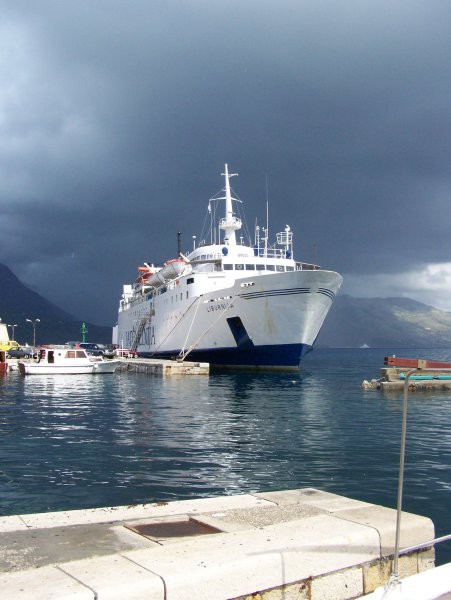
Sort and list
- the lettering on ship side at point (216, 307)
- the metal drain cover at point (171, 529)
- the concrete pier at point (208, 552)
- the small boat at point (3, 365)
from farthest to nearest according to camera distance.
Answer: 1. the small boat at point (3, 365)
2. the lettering on ship side at point (216, 307)
3. the metal drain cover at point (171, 529)
4. the concrete pier at point (208, 552)

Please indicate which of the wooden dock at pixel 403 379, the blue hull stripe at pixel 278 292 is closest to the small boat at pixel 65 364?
the blue hull stripe at pixel 278 292

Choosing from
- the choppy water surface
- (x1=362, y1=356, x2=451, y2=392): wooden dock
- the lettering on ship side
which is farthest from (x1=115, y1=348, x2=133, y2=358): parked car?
(x1=362, y1=356, x2=451, y2=392): wooden dock

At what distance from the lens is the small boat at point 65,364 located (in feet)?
162

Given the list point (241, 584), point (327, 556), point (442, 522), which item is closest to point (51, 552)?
point (241, 584)

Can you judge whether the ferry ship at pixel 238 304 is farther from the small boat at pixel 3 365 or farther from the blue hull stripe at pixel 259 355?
the small boat at pixel 3 365

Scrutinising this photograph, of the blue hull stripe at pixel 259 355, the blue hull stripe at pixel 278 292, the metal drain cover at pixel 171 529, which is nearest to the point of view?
the metal drain cover at pixel 171 529

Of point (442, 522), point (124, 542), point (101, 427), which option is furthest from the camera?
point (101, 427)

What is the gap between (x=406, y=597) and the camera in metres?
4.71

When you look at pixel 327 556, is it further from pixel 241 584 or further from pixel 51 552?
pixel 51 552

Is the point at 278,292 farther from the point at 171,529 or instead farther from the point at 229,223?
the point at 171,529

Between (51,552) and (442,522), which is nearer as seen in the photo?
(51,552)

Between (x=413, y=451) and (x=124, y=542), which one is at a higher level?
(x=124, y=542)

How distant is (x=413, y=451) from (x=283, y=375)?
33.4m

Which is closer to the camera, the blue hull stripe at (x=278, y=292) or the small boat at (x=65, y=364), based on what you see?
the blue hull stripe at (x=278, y=292)
